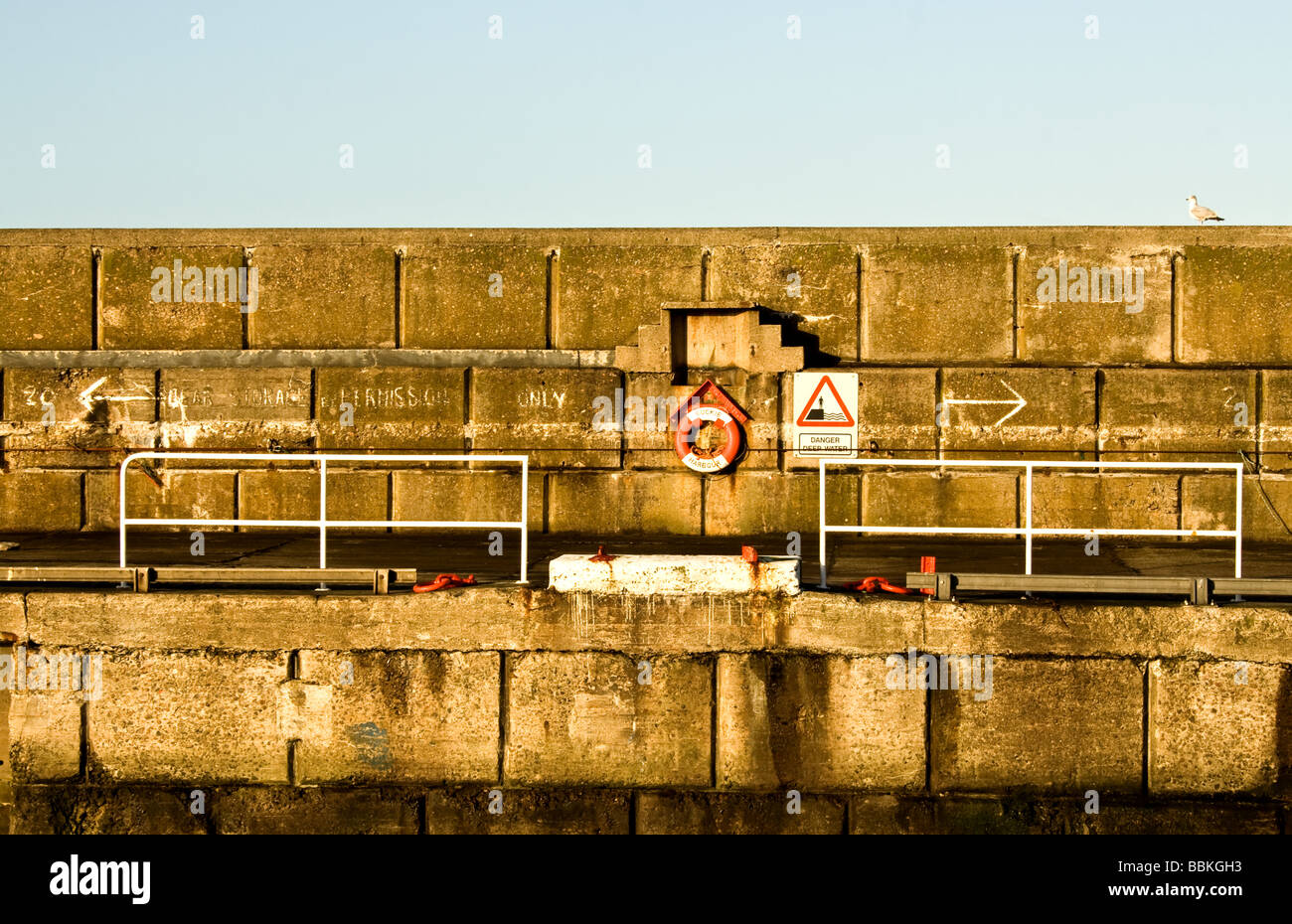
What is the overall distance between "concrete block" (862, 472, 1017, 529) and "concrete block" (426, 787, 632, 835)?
438cm

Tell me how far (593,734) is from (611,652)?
1.55ft

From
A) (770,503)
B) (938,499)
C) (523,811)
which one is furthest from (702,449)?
(523,811)

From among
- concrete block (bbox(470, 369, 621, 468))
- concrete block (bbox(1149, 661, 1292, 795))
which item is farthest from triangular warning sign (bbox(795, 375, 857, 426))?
concrete block (bbox(1149, 661, 1292, 795))

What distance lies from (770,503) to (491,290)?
3.10 metres

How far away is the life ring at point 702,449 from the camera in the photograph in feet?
33.6

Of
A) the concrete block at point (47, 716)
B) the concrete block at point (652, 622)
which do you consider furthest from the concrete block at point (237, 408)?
the concrete block at point (652, 622)

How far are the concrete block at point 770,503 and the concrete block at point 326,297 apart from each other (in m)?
3.25

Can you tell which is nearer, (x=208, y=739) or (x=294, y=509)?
(x=208, y=739)

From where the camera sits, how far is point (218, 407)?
1062cm

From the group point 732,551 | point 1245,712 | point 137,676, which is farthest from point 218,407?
point 1245,712

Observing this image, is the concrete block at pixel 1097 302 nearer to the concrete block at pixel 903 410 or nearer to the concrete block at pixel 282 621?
the concrete block at pixel 903 410

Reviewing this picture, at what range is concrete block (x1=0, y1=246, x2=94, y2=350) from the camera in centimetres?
1089

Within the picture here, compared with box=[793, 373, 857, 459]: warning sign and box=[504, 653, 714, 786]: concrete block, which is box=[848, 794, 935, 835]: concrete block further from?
box=[793, 373, 857, 459]: warning sign
